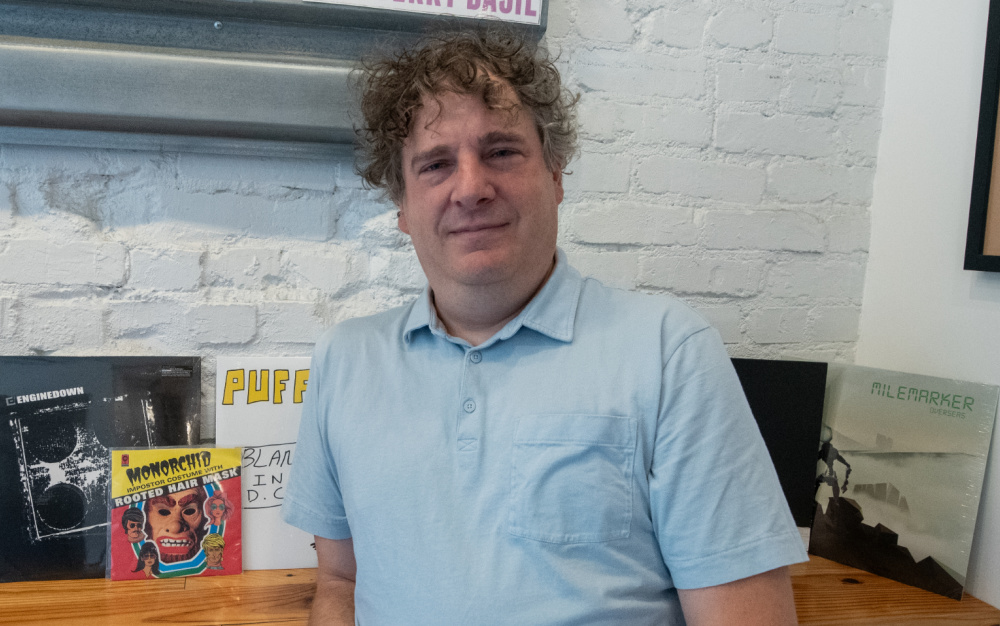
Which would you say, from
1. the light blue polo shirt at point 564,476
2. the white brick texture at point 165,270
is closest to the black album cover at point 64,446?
the white brick texture at point 165,270

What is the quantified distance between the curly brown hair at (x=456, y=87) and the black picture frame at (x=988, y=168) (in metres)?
0.70

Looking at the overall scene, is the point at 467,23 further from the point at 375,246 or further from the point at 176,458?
the point at 176,458

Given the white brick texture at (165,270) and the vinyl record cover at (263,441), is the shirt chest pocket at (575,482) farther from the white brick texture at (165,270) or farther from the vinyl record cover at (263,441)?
the white brick texture at (165,270)

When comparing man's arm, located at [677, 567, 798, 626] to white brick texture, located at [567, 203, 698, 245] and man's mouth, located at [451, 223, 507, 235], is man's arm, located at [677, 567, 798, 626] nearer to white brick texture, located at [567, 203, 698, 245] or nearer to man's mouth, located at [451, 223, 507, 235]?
man's mouth, located at [451, 223, 507, 235]

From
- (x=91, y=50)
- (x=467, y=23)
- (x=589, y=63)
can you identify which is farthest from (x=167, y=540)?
(x=589, y=63)

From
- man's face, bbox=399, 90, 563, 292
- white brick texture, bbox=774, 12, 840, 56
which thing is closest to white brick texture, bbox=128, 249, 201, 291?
man's face, bbox=399, 90, 563, 292

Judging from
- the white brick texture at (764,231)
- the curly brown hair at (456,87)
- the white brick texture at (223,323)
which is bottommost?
the white brick texture at (223,323)

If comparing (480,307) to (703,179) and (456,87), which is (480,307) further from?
(703,179)

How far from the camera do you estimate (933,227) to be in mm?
1309

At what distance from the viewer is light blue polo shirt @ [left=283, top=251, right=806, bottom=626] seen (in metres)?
0.86

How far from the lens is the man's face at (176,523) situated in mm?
1192

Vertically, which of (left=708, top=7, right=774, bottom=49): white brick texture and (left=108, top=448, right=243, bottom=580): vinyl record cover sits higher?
(left=708, top=7, right=774, bottom=49): white brick texture

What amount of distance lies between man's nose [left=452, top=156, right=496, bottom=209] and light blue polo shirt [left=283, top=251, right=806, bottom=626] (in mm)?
161

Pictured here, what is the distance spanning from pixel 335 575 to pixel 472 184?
0.67 metres
